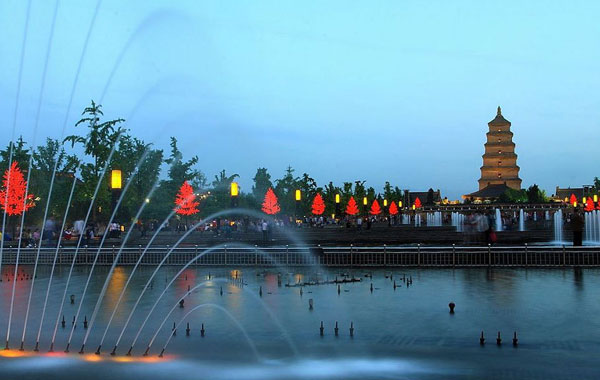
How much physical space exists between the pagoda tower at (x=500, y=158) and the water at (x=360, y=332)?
526 ft

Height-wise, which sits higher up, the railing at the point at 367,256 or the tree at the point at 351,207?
the tree at the point at 351,207

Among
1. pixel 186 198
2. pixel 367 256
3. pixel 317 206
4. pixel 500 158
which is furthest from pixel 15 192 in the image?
pixel 500 158

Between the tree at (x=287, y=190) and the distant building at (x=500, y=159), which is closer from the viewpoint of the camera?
the tree at (x=287, y=190)

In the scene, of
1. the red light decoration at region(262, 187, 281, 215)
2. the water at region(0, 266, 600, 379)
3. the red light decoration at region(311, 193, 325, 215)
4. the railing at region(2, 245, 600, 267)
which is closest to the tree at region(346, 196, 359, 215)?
the red light decoration at region(311, 193, 325, 215)

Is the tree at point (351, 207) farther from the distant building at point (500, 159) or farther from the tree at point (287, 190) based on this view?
the distant building at point (500, 159)

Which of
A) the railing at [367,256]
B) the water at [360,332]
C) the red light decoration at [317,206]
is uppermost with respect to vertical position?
the red light decoration at [317,206]

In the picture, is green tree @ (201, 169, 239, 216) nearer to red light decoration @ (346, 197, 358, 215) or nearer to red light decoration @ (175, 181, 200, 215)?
red light decoration @ (175, 181, 200, 215)

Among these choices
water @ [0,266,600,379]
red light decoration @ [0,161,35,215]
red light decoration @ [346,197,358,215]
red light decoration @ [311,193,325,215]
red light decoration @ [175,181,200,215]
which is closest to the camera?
water @ [0,266,600,379]

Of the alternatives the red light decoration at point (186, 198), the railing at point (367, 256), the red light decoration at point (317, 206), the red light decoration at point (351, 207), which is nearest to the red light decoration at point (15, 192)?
the red light decoration at point (186, 198)

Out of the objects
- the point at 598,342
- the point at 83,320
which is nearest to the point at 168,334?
the point at 83,320

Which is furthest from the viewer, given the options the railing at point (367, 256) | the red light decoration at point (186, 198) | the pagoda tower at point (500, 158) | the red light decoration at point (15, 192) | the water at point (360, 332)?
the pagoda tower at point (500, 158)

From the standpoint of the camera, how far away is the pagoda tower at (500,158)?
17625 centimetres

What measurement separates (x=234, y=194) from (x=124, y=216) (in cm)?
2803

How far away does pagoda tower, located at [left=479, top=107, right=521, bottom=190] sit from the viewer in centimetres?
17625
